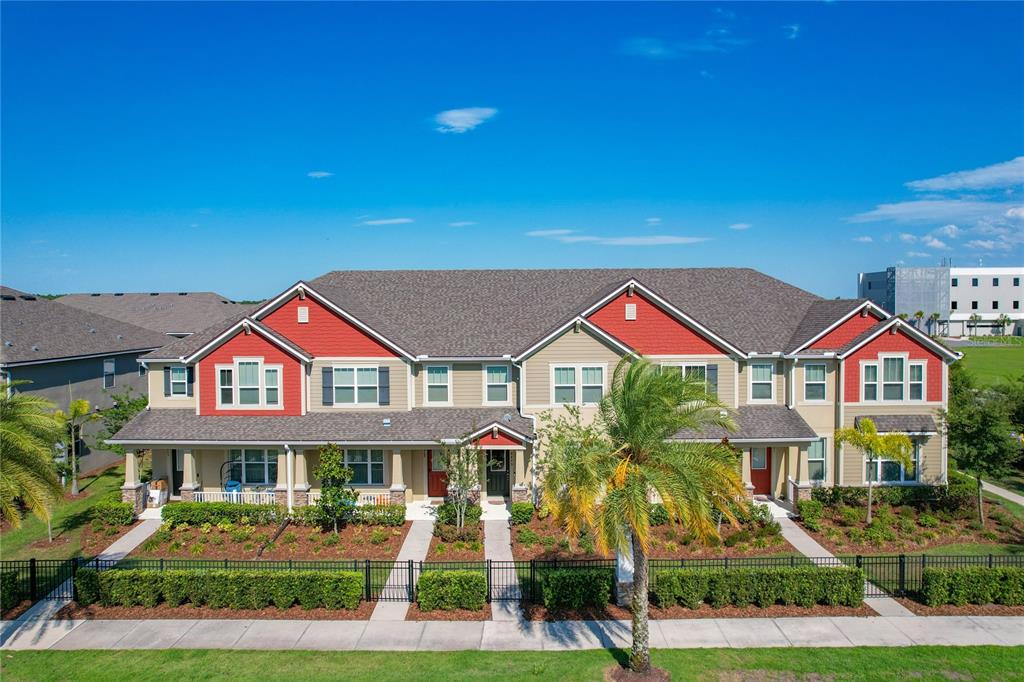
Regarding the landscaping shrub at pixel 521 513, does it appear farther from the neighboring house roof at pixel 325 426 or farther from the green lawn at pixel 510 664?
the green lawn at pixel 510 664

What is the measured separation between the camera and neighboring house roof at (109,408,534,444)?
26.1 meters

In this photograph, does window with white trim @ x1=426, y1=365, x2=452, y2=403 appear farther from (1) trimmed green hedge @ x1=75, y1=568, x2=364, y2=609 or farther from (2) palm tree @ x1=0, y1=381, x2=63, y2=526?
(2) palm tree @ x1=0, y1=381, x2=63, y2=526

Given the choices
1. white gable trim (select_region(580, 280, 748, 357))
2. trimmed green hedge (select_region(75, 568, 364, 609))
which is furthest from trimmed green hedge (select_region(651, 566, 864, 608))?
white gable trim (select_region(580, 280, 748, 357))

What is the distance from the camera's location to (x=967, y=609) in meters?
18.0

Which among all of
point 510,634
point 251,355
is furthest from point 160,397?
point 510,634

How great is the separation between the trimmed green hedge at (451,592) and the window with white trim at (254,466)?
40.1 ft

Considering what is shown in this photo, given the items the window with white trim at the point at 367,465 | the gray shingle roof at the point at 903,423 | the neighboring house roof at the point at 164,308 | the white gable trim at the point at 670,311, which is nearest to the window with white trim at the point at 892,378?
the gray shingle roof at the point at 903,423

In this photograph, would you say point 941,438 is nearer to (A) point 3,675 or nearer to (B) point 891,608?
(B) point 891,608

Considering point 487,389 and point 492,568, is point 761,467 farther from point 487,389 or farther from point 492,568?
point 492,568

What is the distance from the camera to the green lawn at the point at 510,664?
14.7 m

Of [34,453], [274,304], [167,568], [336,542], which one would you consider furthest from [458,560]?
[274,304]

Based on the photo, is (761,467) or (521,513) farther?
(761,467)

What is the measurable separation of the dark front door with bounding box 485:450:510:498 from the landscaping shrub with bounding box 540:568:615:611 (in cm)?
987

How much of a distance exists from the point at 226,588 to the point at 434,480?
35.2 ft
